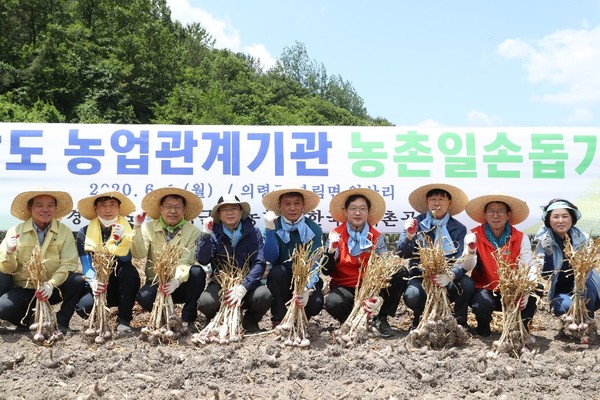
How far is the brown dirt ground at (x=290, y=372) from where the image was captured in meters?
2.90

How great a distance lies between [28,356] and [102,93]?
1692 cm

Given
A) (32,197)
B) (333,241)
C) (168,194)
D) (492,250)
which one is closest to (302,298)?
(333,241)

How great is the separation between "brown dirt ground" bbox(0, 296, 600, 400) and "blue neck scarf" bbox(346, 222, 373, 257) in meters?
0.73

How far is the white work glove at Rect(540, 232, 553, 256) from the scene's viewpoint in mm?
4059

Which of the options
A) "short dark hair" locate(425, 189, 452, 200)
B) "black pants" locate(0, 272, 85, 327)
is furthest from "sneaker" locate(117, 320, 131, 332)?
"short dark hair" locate(425, 189, 452, 200)

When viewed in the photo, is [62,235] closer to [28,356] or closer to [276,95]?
[28,356]

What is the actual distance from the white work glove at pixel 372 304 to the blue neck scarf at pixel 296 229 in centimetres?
67

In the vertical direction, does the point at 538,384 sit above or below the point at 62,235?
below

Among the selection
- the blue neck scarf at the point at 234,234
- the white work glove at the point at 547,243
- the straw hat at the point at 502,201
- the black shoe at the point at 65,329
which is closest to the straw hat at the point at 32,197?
the black shoe at the point at 65,329

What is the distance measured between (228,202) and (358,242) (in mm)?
1050

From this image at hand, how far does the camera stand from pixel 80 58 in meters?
19.1

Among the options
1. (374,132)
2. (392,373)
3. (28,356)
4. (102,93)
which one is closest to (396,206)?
(374,132)

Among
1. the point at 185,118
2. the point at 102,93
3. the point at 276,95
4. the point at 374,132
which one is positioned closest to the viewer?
the point at 374,132

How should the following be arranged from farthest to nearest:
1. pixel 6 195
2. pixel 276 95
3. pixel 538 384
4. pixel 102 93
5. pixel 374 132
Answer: pixel 276 95 < pixel 102 93 < pixel 374 132 < pixel 6 195 < pixel 538 384
